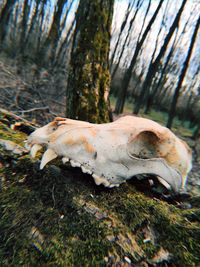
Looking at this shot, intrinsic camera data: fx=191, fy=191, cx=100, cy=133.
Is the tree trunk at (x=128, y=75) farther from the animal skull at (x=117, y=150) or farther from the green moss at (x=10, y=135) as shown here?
the animal skull at (x=117, y=150)

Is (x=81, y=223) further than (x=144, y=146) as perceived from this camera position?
No

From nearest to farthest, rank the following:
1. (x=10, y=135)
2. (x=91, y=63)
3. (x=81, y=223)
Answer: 1. (x=81, y=223)
2. (x=10, y=135)
3. (x=91, y=63)

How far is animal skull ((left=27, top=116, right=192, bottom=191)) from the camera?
1.12 metres

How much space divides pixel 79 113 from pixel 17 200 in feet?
6.10

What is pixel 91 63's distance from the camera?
2.68m

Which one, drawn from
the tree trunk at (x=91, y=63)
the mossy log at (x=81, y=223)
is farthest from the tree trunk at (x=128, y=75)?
the mossy log at (x=81, y=223)

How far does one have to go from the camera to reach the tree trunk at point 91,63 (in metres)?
2.68

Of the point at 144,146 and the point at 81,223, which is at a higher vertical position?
the point at 144,146

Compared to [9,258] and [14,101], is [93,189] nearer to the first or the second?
[9,258]

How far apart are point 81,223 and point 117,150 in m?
0.46

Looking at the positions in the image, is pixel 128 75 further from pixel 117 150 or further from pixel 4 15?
pixel 117 150

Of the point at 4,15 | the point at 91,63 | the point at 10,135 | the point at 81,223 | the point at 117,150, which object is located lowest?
the point at 81,223

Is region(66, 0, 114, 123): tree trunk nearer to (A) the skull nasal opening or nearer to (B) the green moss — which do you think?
(B) the green moss

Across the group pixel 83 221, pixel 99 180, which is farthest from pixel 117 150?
pixel 83 221
